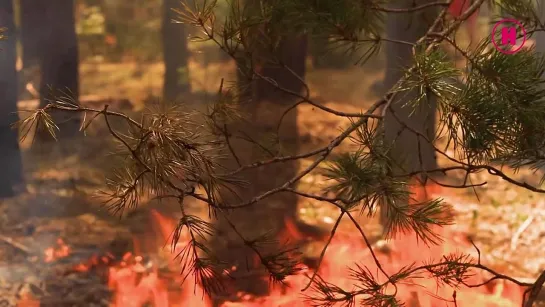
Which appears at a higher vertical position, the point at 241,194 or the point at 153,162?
the point at 153,162

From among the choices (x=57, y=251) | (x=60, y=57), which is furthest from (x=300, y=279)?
(x=60, y=57)

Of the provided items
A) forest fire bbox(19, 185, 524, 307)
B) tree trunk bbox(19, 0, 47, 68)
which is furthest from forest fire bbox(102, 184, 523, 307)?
tree trunk bbox(19, 0, 47, 68)

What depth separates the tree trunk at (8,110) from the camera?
4.71 feet

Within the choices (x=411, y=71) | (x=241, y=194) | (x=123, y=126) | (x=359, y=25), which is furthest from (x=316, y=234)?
(x=411, y=71)

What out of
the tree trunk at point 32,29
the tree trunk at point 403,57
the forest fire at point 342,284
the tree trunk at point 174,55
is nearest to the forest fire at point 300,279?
the forest fire at point 342,284

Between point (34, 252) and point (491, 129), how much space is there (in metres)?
1.11

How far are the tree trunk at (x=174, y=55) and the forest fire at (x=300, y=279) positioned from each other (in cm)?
30

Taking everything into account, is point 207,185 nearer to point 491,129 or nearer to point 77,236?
point 491,129

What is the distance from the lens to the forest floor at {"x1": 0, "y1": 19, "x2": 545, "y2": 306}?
1.49m

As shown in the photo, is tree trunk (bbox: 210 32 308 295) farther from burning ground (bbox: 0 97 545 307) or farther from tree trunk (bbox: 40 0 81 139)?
tree trunk (bbox: 40 0 81 139)

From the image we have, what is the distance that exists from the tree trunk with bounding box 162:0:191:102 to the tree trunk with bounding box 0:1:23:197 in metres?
0.34

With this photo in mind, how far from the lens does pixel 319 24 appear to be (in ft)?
3.32

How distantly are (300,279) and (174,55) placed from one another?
1.95 ft

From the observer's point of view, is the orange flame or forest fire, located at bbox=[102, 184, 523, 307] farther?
the orange flame
